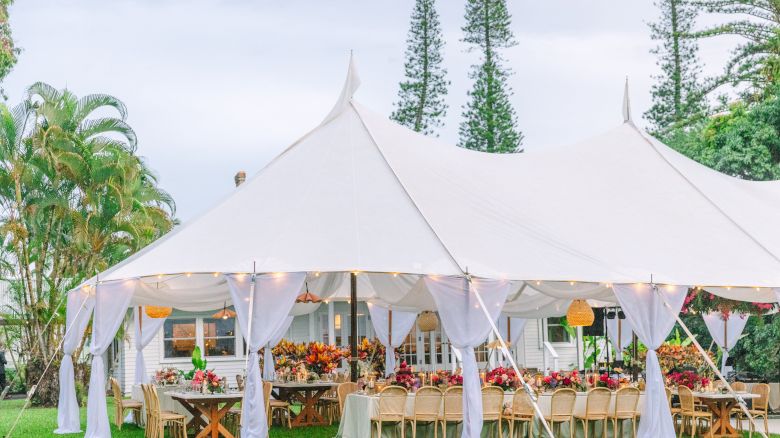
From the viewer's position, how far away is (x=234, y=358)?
27.8m

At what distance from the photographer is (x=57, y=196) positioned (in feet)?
74.7

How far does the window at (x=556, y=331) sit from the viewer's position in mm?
29781

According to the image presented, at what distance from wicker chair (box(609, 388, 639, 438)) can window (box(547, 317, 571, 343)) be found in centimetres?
1612

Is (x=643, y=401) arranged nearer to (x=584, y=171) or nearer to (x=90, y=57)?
→ (x=584, y=171)

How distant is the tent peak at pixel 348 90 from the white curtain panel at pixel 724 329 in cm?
941

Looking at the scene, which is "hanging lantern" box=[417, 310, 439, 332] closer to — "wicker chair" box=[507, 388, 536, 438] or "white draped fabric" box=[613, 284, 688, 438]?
"wicker chair" box=[507, 388, 536, 438]

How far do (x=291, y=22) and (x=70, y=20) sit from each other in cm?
551

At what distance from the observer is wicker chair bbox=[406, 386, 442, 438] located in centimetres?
1266

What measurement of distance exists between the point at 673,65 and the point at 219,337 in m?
19.6

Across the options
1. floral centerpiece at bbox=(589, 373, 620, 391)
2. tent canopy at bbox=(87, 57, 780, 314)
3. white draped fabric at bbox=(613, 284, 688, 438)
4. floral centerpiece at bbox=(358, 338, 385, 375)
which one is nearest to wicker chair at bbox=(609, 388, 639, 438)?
floral centerpiece at bbox=(589, 373, 620, 391)

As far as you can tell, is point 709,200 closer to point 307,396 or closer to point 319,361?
point 307,396

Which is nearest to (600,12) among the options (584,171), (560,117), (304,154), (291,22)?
(560,117)

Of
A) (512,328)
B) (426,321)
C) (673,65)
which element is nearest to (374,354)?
(426,321)

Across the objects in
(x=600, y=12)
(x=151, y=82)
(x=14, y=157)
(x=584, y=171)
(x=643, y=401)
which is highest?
(x=600, y=12)
